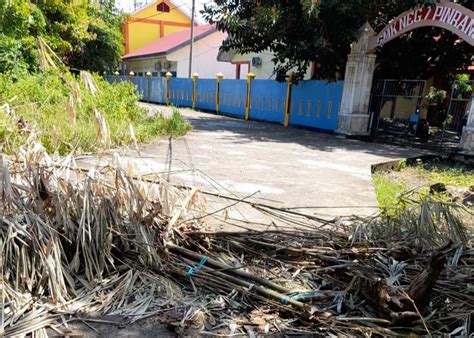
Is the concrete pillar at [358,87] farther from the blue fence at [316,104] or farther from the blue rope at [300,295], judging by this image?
the blue rope at [300,295]

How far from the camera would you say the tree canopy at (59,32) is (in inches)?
368

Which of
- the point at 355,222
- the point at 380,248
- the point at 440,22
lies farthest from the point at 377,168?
the point at 380,248

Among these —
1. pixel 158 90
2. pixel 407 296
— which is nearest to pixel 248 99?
pixel 158 90

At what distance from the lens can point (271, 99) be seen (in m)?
13.8

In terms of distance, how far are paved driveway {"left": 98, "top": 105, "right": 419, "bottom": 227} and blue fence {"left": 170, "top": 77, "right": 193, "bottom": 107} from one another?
31.1 feet

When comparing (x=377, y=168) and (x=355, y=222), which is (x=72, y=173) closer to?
(x=355, y=222)

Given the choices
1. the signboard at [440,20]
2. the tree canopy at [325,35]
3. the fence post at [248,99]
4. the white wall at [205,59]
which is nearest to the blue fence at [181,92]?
the fence post at [248,99]

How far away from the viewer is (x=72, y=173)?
118 inches

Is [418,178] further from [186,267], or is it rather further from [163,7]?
→ [163,7]

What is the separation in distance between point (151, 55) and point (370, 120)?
64.4 feet

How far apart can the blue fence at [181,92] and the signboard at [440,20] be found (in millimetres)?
11325

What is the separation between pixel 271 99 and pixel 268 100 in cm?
20

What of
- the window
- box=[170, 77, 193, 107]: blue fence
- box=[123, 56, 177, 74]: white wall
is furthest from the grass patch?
the window

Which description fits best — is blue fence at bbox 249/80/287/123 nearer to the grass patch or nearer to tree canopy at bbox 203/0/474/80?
tree canopy at bbox 203/0/474/80
